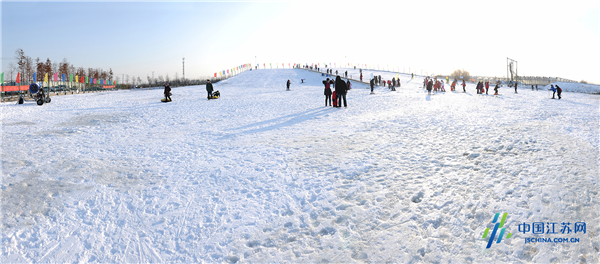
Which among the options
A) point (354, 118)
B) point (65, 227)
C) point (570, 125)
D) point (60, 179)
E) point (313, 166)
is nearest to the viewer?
point (65, 227)

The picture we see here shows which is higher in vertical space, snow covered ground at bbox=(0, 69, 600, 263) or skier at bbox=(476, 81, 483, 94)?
skier at bbox=(476, 81, 483, 94)

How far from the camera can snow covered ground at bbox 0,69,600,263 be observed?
12.6 feet

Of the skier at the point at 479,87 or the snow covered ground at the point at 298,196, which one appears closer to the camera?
the snow covered ground at the point at 298,196

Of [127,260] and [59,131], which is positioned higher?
Answer: [59,131]

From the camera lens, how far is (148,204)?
4949mm

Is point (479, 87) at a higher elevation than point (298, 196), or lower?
higher

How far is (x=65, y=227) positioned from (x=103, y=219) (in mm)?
460

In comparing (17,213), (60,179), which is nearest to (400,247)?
(17,213)

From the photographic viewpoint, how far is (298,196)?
204 inches

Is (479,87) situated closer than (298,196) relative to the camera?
No

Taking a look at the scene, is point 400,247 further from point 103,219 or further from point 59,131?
point 59,131

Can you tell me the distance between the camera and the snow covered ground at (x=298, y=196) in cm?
385

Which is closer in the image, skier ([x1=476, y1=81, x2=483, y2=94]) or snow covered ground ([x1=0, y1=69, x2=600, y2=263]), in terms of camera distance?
snow covered ground ([x1=0, y1=69, x2=600, y2=263])

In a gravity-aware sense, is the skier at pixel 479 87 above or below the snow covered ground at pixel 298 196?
above
